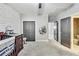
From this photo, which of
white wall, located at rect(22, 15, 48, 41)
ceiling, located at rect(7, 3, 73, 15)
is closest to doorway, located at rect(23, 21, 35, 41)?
white wall, located at rect(22, 15, 48, 41)

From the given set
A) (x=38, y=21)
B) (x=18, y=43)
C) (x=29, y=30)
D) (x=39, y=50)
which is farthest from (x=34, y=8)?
(x=39, y=50)

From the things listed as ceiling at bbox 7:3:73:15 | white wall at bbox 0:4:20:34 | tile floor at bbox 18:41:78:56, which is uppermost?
ceiling at bbox 7:3:73:15

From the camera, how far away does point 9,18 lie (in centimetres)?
337

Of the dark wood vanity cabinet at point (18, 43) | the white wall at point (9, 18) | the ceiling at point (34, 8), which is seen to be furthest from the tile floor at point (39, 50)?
the ceiling at point (34, 8)

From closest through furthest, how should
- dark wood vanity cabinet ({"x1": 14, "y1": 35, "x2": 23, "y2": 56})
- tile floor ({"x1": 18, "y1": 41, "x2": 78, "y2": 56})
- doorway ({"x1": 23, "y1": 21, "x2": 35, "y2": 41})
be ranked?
doorway ({"x1": 23, "y1": 21, "x2": 35, "y2": 41})
dark wood vanity cabinet ({"x1": 14, "y1": 35, "x2": 23, "y2": 56})
tile floor ({"x1": 18, "y1": 41, "x2": 78, "y2": 56})

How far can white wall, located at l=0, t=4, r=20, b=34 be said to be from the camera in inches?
127

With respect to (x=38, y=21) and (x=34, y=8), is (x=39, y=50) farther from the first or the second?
(x=34, y=8)

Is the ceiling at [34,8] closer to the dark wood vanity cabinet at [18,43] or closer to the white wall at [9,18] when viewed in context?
the white wall at [9,18]

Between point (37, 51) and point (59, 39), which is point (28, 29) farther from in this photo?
point (59, 39)

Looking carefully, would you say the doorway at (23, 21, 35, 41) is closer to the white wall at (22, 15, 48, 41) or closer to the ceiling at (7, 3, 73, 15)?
the white wall at (22, 15, 48, 41)

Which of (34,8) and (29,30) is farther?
(34,8)

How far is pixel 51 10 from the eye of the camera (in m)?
4.48

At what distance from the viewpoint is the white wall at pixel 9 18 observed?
10.6 feet

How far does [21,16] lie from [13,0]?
1036 millimetres
